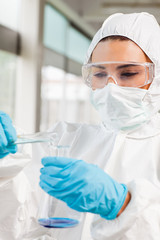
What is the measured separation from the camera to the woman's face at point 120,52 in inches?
55.0

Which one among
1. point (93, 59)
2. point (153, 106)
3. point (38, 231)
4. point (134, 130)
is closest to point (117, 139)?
→ point (134, 130)

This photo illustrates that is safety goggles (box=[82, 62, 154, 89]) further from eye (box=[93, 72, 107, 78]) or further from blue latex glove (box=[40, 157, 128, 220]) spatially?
blue latex glove (box=[40, 157, 128, 220])

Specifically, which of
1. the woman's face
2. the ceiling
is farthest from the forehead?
the ceiling

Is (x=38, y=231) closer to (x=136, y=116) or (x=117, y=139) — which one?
(x=117, y=139)

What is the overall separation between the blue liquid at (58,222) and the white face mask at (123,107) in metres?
0.58

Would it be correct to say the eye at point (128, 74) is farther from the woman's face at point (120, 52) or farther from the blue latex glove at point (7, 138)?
the blue latex glove at point (7, 138)

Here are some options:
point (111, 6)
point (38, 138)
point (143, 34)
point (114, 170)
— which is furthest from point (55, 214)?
point (111, 6)

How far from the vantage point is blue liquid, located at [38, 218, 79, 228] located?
3.14ft

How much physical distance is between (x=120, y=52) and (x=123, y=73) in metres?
0.08

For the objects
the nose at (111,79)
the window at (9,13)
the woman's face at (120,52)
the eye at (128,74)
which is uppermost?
the window at (9,13)

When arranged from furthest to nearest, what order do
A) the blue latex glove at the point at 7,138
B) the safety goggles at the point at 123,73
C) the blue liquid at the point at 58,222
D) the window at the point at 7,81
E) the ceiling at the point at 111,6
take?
1. the ceiling at the point at 111,6
2. the window at the point at 7,81
3. the safety goggles at the point at 123,73
4. the blue latex glove at the point at 7,138
5. the blue liquid at the point at 58,222

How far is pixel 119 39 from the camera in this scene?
4.75 feet

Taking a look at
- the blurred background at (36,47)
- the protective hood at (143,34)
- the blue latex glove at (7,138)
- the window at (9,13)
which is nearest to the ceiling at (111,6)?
the blurred background at (36,47)

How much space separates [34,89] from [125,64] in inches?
151
